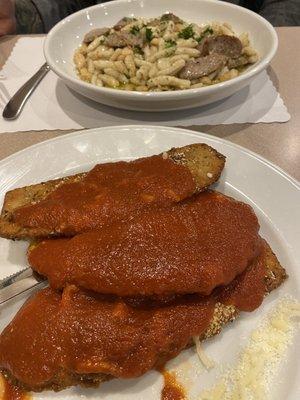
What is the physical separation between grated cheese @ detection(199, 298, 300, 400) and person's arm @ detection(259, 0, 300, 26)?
2.40m

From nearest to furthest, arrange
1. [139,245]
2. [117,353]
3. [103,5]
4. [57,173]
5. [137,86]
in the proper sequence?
[117,353], [139,245], [57,173], [137,86], [103,5]

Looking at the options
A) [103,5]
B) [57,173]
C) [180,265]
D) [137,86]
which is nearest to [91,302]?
[180,265]

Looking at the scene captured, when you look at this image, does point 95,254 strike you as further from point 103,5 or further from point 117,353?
point 103,5

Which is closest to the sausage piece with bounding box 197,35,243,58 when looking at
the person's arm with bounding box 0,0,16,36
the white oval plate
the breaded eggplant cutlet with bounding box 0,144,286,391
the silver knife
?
the white oval plate

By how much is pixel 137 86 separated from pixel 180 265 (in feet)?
3.71

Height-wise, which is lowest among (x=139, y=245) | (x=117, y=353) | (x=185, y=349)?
(x=185, y=349)

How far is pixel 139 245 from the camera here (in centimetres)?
115

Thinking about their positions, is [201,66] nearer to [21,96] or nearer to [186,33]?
[186,33]

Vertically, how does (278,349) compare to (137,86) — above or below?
below

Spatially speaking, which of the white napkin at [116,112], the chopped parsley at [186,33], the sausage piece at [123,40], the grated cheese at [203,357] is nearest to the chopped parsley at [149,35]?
the sausage piece at [123,40]

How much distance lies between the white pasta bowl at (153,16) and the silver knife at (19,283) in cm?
83

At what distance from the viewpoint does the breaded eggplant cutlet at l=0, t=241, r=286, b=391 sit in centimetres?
105

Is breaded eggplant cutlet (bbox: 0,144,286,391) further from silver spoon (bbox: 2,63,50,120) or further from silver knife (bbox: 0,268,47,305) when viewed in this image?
silver spoon (bbox: 2,63,50,120)

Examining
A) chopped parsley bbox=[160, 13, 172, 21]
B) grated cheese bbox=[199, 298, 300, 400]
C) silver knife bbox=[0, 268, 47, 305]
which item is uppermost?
chopped parsley bbox=[160, 13, 172, 21]
